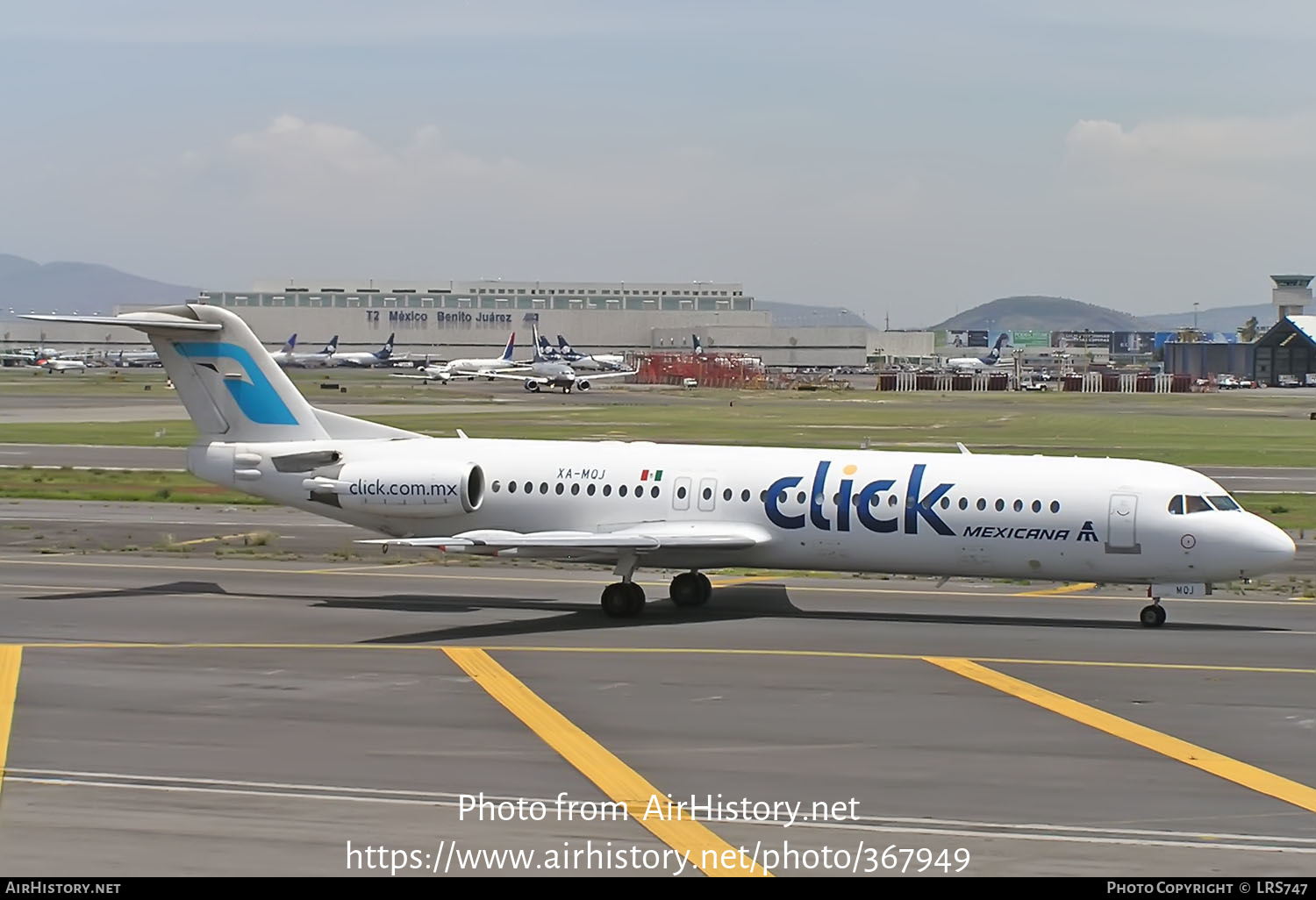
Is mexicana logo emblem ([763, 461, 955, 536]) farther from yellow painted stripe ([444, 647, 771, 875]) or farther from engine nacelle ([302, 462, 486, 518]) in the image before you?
yellow painted stripe ([444, 647, 771, 875])

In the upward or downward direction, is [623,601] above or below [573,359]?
below

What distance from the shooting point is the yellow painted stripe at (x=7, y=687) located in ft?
64.6

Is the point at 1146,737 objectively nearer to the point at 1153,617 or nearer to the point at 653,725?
the point at 653,725

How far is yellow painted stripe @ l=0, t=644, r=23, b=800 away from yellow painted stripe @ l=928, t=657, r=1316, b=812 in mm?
13780

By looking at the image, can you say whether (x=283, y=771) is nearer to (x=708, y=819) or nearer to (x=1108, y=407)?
(x=708, y=819)

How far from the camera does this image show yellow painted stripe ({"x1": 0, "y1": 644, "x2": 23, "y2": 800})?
64.6 feet

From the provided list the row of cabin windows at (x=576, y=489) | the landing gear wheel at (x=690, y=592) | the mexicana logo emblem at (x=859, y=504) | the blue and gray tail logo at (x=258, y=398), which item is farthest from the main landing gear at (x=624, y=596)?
the blue and gray tail logo at (x=258, y=398)

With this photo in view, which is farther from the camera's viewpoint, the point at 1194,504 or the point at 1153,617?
the point at 1153,617

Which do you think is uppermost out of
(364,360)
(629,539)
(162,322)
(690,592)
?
(364,360)

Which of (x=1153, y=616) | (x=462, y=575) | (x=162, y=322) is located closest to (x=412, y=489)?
(x=462, y=575)

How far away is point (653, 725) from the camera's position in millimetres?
21234

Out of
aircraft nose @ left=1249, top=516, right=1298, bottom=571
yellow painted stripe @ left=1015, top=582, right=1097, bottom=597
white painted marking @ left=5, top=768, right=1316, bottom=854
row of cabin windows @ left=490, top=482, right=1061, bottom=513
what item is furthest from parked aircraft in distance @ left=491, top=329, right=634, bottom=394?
white painted marking @ left=5, top=768, right=1316, bottom=854

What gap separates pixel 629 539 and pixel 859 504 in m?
Result: 4.47
